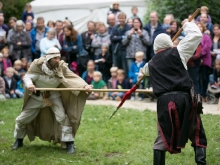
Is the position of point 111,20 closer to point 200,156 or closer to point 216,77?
point 216,77

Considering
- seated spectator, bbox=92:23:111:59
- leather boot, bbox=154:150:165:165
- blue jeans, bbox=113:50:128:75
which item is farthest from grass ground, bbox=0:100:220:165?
seated spectator, bbox=92:23:111:59

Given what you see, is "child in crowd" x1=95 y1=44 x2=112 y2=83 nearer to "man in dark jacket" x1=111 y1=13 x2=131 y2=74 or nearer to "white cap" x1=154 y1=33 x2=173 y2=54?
"man in dark jacket" x1=111 y1=13 x2=131 y2=74

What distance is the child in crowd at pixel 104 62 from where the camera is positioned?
48.5ft

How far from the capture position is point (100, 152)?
8.76 m

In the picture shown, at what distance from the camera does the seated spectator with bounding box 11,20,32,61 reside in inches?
595

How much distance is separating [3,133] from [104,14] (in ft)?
33.3

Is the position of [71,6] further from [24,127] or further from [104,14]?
[24,127]

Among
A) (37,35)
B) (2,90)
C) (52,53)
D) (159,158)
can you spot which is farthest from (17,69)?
(159,158)

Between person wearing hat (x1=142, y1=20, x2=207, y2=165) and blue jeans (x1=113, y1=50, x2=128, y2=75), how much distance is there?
7.57 m

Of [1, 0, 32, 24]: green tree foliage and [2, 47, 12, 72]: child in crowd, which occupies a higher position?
[1, 0, 32, 24]: green tree foliage

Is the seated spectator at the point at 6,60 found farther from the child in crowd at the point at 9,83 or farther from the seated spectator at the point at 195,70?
the seated spectator at the point at 195,70

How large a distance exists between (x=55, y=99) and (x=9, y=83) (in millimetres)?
6054

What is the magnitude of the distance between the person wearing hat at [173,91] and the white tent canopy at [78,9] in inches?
487

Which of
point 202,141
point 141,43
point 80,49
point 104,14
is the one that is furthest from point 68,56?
point 202,141
